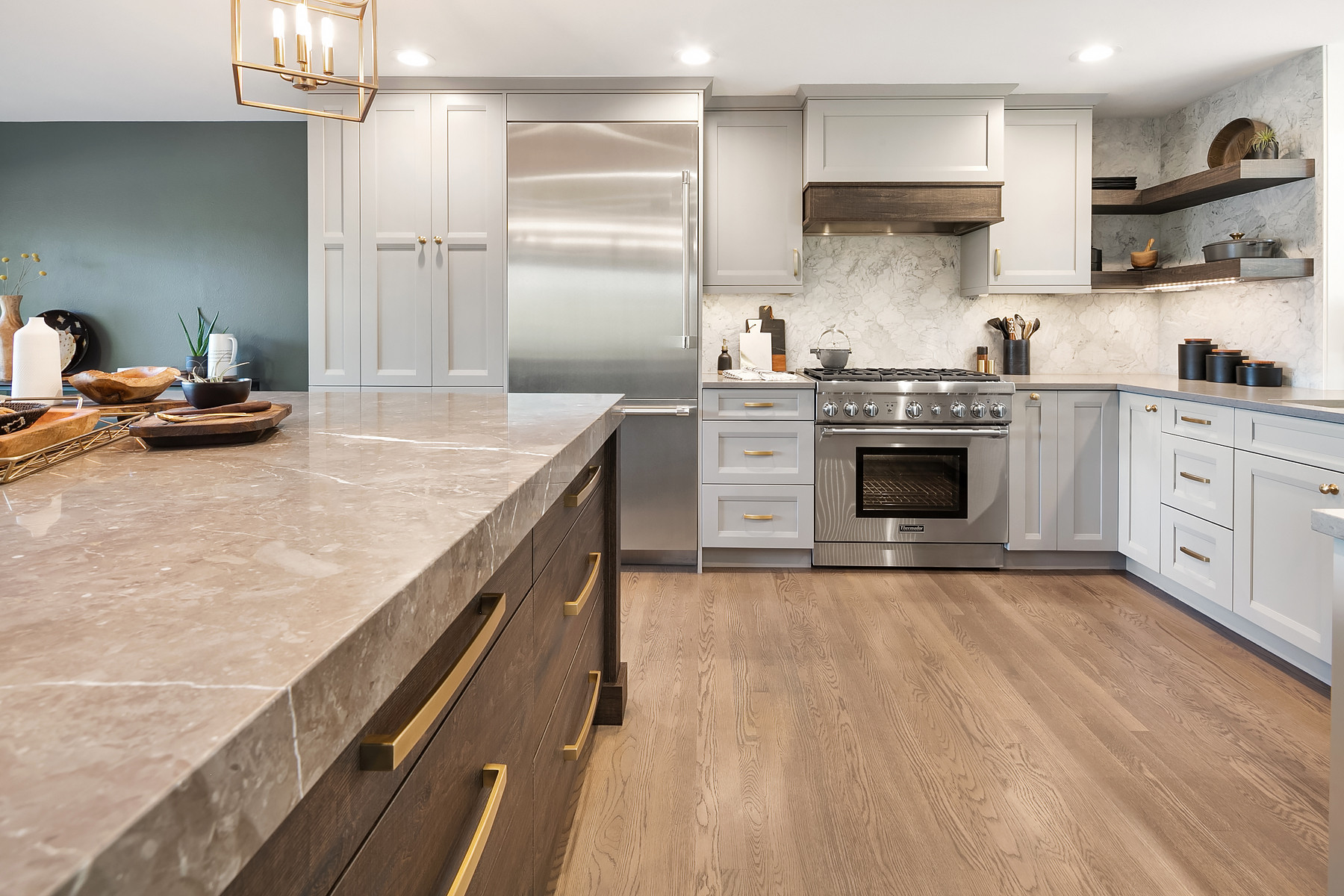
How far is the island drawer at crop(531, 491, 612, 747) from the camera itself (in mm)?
1220

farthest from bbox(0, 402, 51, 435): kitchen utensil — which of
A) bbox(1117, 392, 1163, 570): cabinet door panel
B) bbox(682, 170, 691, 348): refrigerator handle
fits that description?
bbox(1117, 392, 1163, 570): cabinet door panel

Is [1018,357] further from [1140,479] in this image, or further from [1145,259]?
[1140,479]

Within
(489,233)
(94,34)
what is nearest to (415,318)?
(489,233)

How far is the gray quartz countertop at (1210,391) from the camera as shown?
249 cm

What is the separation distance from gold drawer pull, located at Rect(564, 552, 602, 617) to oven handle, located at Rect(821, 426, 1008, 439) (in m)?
1.99

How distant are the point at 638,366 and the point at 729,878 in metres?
2.52

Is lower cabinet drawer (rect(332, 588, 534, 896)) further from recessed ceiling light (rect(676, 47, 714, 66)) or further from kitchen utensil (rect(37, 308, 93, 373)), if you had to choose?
kitchen utensil (rect(37, 308, 93, 373))

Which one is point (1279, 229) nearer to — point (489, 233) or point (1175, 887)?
point (1175, 887)

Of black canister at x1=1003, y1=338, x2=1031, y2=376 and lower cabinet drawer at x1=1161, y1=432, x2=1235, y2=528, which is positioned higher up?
black canister at x1=1003, y1=338, x2=1031, y2=376

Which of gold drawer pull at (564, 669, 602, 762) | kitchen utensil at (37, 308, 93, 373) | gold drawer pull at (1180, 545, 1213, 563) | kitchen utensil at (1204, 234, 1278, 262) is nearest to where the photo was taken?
gold drawer pull at (564, 669, 602, 762)

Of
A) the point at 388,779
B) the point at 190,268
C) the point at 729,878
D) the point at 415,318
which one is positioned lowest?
the point at 729,878

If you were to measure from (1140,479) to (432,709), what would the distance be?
3.60 m

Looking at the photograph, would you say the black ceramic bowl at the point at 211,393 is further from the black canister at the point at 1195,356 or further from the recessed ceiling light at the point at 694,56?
the black canister at the point at 1195,356

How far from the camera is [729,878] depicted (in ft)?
5.18
